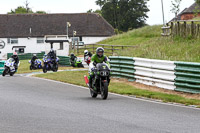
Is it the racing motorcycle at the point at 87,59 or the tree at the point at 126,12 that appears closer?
the racing motorcycle at the point at 87,59

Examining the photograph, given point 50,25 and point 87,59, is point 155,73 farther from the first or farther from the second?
point 50,25

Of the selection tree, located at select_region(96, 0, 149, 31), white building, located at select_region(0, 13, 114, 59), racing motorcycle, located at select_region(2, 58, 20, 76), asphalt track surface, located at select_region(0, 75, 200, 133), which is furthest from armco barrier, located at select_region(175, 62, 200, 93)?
tree, located at select_region(96, 0, 149, 31)

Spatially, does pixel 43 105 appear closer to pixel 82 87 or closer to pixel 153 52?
pixel 82 87

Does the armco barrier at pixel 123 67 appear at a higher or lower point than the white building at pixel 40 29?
lower

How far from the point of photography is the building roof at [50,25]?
8006cm

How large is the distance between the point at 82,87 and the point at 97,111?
859cm

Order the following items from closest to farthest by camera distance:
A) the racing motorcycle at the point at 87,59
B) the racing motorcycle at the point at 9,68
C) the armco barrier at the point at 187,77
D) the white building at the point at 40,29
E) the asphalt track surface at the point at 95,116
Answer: the asphalt track surface at the point at 95,116, the armco barrier at the point at 187,77, the racing motorcycle at the point at 9,68, the racing motorcycle at the point at 87,59, the white building at the point at 40,29

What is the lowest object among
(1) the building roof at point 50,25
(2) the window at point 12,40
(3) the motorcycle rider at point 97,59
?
(3) the motorcycle rider at point 97,59

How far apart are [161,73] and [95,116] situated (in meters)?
7.48

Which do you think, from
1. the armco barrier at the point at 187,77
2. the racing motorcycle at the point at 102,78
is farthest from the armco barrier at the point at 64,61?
the racing motorcycle at the point at 102,78

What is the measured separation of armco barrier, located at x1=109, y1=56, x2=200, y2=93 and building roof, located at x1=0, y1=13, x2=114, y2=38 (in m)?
58.6

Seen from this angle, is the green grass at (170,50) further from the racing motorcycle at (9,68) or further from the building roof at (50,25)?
the building roof at (50,25)

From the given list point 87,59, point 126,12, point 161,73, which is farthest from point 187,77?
point 126,12

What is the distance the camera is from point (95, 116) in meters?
10.3
